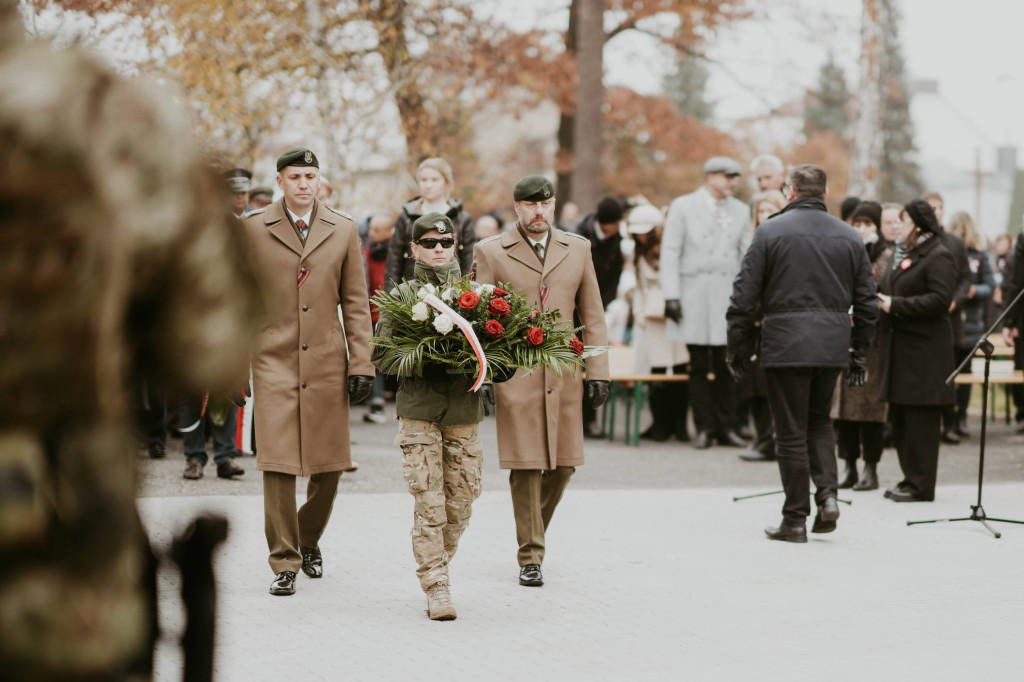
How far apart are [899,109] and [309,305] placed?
258ft

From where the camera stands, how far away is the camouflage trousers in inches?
242

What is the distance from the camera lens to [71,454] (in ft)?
5.04

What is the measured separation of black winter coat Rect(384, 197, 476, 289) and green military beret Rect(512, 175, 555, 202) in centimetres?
350

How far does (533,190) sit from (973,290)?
28.1 feet

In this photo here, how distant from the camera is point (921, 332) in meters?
9.81

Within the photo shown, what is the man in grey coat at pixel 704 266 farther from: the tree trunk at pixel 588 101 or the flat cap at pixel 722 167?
the tree trunk at pixel 588 101

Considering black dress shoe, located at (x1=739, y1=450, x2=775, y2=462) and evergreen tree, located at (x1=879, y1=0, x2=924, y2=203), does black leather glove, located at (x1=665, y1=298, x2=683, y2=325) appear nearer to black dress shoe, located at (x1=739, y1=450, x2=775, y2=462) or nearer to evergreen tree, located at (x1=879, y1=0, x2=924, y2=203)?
black dress shoe, located at (x1=739, y1=450, x2=775, y2=462)

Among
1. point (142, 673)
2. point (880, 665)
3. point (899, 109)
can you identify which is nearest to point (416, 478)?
point (880, 665)

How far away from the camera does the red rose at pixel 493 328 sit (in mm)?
6156

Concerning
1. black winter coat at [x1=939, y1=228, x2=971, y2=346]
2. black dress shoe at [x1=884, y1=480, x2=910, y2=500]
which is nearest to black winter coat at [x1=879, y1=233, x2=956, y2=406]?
black dress shoe at [x1=884, y1=480, x2=910, y2=500]

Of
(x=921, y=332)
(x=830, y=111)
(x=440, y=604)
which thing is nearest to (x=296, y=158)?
(x=440, y=604)

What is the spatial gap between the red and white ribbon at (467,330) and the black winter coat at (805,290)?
2.76m

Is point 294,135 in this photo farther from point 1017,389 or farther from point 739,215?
point 1017,389

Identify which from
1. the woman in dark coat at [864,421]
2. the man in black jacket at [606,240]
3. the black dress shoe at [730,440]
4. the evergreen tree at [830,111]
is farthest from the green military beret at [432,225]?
the evergreen tree at [830,111]
